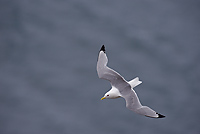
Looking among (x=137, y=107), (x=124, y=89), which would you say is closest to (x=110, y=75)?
(x=124, y=89)

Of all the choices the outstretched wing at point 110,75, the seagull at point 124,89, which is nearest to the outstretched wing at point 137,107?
the seagull at point 124,89

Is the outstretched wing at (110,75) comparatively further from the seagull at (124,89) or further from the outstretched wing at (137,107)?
the outstretched wing at (137,107)

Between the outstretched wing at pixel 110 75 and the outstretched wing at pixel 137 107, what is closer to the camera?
the outstretched wing at pixel 137 107

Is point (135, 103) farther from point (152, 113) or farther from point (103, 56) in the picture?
point (103, 56)

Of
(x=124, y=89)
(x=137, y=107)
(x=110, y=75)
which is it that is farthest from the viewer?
(x=110, y=75)

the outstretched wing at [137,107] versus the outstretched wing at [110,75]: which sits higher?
the outstretched wing at [110,75]

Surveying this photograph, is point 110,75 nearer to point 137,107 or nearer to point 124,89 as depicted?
point 124,89

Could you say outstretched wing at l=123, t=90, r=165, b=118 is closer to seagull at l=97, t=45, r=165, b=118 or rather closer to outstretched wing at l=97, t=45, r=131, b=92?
seagull at l=97, t=45, r=165, b=118

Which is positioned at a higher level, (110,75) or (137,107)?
(110,75)

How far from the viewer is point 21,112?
2009 cm

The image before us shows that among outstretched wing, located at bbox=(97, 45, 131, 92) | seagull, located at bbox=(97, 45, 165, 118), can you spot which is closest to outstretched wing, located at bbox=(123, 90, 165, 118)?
seagull, located at bbox=(97, 45, 165, 118)

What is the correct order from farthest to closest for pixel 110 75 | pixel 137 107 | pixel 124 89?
pixel 110 75
pixel 124 89
pixel 137 107

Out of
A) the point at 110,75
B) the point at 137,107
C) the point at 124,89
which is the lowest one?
the point at 137,107

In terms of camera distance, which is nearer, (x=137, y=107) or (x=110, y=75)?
(x=137, y=107)
